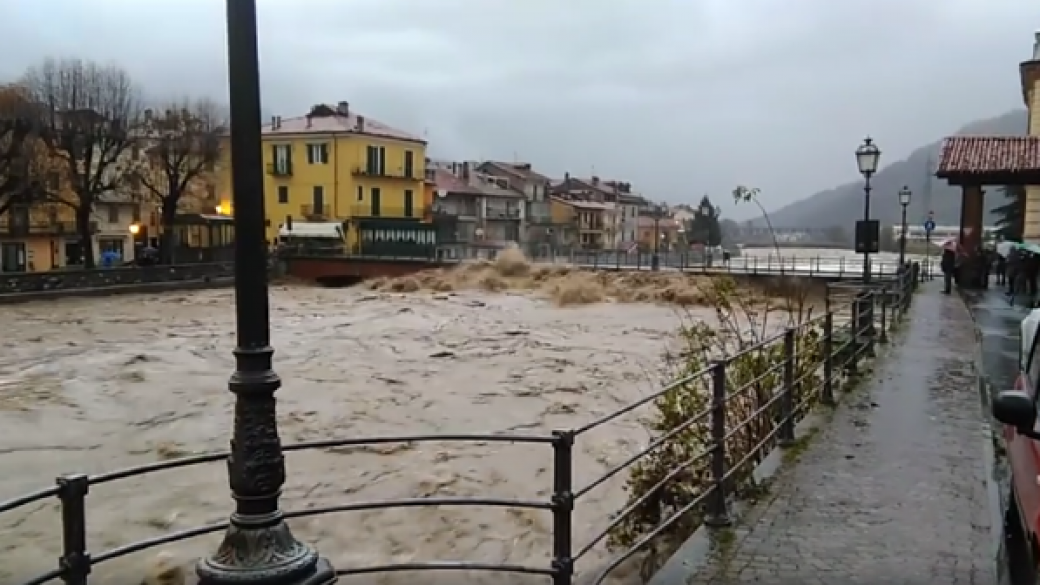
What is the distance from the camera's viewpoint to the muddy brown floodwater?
35.5ft

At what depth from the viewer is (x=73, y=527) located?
309 centimetres

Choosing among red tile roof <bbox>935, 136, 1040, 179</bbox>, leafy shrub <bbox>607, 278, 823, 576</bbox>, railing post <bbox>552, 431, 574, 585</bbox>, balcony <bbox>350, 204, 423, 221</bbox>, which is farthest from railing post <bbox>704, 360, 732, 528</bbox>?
balcony <bbox>350, 204, 423, 221</bbox>

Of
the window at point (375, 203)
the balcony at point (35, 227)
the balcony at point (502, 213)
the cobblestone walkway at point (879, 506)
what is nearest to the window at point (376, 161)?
the window at point (375, 203)

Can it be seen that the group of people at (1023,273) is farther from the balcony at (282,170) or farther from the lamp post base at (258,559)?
the balcony at (282,170)

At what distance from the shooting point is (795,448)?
7715mm

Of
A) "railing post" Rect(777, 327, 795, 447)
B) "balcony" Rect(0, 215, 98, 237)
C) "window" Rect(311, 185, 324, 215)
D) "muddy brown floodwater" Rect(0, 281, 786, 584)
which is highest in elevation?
"window" Rect(311, 185, 324, 215)

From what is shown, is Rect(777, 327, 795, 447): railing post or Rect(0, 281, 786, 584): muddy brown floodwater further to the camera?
Rect(0, 281, 786, 584): muddy brown floodwater

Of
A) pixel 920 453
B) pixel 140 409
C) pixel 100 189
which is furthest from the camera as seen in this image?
pixel 100 189

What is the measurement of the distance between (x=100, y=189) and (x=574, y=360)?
33.1 metres

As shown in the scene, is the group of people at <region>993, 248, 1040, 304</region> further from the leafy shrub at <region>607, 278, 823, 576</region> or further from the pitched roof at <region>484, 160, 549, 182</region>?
the pitched roof at <region>484, 160, 549, 182</region>

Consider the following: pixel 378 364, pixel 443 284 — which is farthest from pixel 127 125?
pixel 378 364

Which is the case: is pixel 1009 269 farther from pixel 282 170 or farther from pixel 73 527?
pixel 282 170

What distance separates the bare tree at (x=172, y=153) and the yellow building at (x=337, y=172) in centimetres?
1359

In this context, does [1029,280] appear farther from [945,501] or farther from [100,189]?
[100,189]
